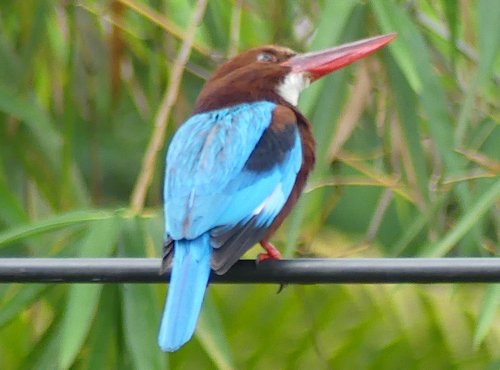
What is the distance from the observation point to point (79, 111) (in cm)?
465

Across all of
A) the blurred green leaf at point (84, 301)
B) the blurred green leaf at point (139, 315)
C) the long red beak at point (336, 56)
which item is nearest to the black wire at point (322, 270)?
the blurred green leaf at point (84, 301)

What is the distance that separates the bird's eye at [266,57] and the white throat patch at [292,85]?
81mm

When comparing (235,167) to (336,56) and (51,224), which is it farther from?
(336,56)

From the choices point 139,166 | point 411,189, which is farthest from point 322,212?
point 139,166

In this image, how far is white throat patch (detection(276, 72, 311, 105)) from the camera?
11.8ft

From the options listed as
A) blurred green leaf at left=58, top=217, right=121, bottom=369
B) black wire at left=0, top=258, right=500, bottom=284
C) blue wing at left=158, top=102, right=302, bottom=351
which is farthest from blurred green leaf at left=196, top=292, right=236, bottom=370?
black wire at left=0, top=258, right=500, bottom=284

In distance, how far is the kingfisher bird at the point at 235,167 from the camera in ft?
9.16

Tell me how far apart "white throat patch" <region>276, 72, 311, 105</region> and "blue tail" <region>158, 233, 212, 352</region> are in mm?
815

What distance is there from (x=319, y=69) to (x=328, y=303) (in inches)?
32.3

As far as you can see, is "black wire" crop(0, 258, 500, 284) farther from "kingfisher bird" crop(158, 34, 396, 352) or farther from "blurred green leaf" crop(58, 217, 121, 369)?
"blurred green leaf" crop(58, 217, 121, 369)

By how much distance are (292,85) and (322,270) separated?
124cm

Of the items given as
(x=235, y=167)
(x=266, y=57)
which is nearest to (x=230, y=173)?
(x=235, y=167)

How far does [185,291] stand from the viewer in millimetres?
2748

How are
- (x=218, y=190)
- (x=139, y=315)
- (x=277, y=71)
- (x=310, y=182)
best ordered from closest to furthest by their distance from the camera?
(x=218, y=190) → (x=139, y=315) → (x=277, y=71) → (x=310, y=182)
